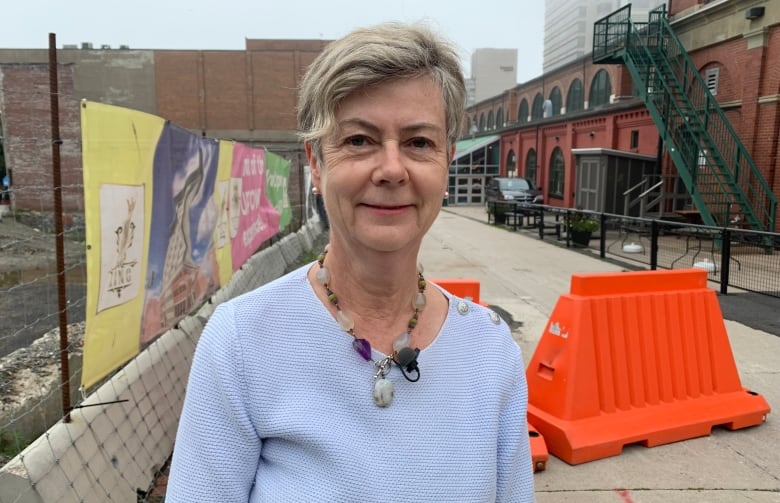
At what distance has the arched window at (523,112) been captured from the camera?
3966 centimetres

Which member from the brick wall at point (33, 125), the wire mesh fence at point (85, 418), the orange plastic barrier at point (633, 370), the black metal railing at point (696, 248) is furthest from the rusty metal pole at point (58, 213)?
the brick wall at point (33, 125)

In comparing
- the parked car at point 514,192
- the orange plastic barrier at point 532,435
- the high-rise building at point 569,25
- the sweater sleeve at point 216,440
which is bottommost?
the orange plastic barrier at point 532,435

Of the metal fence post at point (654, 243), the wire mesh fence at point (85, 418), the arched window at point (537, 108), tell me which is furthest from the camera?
the arched window at point (537, 108)

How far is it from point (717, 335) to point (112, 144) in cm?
449

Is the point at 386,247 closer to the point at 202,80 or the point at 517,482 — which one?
the point at 517,482

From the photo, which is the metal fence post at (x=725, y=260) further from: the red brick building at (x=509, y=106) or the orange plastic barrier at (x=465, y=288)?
the red brick building at (x=509, y=106)

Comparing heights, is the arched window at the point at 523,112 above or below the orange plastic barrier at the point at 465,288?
above

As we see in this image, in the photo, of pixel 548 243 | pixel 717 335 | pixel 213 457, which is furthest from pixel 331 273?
pixel 548 243

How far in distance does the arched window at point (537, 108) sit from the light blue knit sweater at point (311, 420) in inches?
1482

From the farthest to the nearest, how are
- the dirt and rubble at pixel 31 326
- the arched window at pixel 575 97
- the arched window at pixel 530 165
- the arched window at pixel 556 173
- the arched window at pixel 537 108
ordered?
1. the arched window at pixel 537 108
2. the arched window at pixel 530 165
3. the arched window at pixel 575 97
4. the arched window at pixel 556 173
5. the dirt and rubble at pixel 31 326

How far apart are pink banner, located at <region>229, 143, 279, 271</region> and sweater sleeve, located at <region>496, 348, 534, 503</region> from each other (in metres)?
5.33

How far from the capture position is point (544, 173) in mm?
30766

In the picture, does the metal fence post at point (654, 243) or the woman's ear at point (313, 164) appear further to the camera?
the metal fence post at point (654, 243)

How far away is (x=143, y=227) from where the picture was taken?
3.49m
